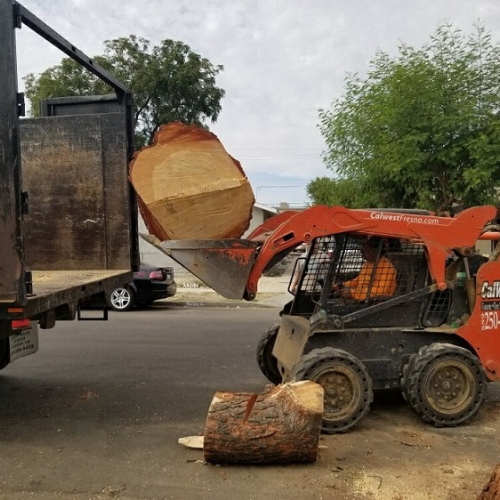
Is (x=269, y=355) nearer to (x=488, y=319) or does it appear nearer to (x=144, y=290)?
(x=488, y=319)

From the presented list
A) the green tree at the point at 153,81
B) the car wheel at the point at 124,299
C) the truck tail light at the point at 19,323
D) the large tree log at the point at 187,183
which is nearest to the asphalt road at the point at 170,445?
the truck tail light at the point at 19,323

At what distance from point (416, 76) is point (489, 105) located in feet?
5.52

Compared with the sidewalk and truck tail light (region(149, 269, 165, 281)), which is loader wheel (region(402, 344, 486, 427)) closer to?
the sidewalk

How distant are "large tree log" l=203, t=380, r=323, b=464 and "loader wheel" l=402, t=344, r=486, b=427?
1.03 metres

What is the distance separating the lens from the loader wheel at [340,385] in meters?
4.23

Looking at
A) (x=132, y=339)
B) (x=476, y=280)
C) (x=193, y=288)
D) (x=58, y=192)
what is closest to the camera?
(x=476, y=280)

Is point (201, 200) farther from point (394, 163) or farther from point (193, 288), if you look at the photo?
point (193, 288)

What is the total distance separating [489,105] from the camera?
36.8 ft

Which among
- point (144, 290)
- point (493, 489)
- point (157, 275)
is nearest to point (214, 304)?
point (157, 275)

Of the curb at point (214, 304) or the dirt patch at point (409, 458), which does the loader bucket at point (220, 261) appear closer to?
the dirt patch at point (409, 458)

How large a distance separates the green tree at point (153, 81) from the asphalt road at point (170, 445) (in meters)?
13.3

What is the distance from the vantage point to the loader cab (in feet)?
15.1

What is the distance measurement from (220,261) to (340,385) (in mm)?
1410

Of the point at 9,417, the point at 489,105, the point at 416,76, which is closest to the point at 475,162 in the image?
the point at 489,105
